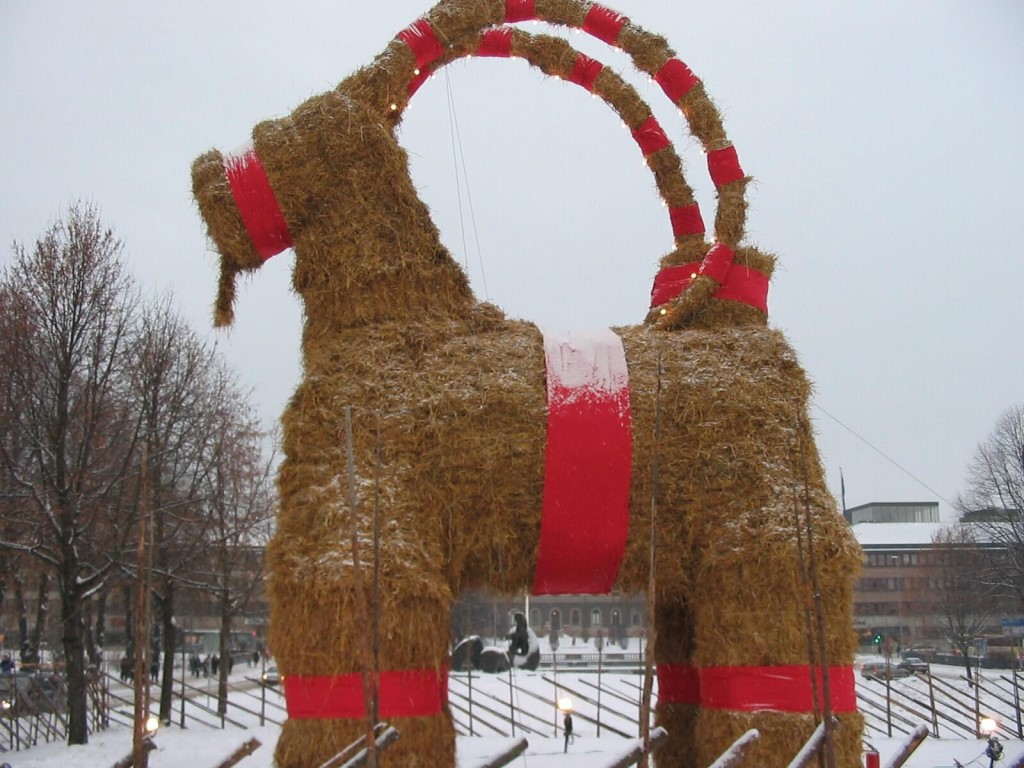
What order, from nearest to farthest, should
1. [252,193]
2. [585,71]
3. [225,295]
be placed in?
[252,193] → [225,295] → [585,71]

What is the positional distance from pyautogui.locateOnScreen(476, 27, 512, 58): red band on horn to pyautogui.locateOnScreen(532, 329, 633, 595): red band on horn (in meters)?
2.21

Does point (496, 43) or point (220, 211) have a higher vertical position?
point (496, 43)

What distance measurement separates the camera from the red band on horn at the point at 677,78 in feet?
20.9

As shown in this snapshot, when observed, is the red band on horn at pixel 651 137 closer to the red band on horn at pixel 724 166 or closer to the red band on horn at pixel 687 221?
the red band on horn at pixel 687 221

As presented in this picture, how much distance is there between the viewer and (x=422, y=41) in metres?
5.98

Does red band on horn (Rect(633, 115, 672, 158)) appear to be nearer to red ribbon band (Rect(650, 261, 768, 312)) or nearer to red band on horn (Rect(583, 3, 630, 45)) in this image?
red band on horn (Rect(583, 3, 630, 45))

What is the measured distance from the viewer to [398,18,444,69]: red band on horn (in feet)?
19.6

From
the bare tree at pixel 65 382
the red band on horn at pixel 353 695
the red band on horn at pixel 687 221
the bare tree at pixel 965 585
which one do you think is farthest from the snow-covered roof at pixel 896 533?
the red band on horn at pixel 353 695

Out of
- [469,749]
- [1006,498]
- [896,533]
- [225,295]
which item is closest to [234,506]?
[469,749]

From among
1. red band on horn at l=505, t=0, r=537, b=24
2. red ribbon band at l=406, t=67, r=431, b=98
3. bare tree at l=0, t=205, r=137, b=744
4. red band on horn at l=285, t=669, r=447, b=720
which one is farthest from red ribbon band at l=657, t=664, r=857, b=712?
bare tree at l=0, t=205, r=137, b=744

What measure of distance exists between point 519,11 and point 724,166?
157 centimetres

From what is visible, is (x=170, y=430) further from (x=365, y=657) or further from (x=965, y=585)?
(x=965, y=585)

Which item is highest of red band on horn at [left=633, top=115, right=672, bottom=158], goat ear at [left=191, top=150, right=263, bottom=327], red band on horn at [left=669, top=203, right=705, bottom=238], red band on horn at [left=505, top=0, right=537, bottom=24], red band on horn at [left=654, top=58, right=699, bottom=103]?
red band on horn at [left=505, top=0, right=537, bottom=24]

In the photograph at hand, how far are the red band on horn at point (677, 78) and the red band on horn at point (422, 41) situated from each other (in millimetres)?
1418
